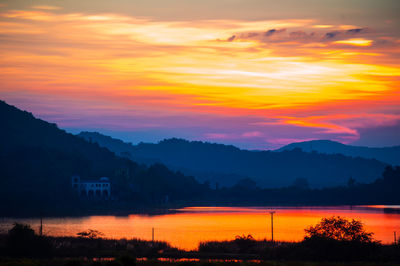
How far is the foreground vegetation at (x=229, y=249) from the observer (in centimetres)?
6075

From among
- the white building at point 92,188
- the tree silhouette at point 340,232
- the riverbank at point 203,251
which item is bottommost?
the riverbank at point 203,251

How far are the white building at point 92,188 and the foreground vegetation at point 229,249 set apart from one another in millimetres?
121645

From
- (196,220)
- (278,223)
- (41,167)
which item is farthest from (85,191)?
(278,223)

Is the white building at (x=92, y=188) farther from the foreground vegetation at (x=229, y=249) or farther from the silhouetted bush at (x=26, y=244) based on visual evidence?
the silhouetted bush at (x=26, y=244)

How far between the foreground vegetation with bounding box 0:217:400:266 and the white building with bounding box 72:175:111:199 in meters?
122

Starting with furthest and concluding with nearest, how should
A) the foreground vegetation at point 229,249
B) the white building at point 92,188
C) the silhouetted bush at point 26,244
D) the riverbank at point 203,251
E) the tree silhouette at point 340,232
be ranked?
the white building at point 92,188 → the silhouetted bush at point 26,244 → the tree silhouette at point 340,232 → the riverbank at point 203,251 → the foreground vegetation at point 229,249

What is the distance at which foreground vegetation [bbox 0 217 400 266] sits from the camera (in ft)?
199

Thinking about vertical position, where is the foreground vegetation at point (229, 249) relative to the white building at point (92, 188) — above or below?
below

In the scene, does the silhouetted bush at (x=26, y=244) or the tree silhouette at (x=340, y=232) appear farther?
the silhouetted bush at (x=26, y=244)

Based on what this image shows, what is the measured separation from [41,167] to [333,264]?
15568 cm

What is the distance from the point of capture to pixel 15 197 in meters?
172

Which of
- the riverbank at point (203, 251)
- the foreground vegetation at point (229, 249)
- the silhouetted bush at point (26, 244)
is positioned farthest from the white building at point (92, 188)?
the silhouetted bush at point (26, 244)

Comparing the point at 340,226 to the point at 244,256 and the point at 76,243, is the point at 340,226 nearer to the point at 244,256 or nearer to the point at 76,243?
the point at 244,256

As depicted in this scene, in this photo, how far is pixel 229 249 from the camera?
6775 centimetres
